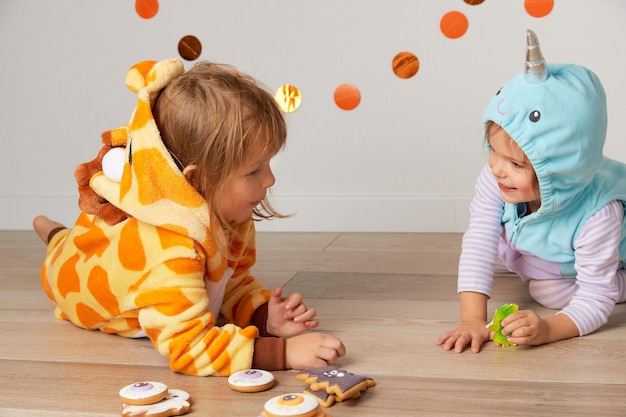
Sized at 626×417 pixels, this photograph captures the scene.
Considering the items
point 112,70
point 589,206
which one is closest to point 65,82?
point 112,70

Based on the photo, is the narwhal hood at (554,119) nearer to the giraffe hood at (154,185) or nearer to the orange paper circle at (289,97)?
the giraffe hood at (154,185)

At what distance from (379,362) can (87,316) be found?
0.47 meters

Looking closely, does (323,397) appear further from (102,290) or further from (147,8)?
(147,8)

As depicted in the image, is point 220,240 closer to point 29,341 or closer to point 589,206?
point 29,341

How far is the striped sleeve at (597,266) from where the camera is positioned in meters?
1.15

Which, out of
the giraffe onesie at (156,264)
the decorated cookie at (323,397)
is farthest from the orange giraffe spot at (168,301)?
the decorated cookie at (323,397)

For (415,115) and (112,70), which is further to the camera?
(112,70)

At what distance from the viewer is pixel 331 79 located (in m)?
1.99

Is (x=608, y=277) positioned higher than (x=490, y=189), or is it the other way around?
(x=490, y=189)

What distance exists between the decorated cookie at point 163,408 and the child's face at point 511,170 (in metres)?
A: 0.55

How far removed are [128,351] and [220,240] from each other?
221 mm

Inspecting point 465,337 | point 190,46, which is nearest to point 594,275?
point 465,337

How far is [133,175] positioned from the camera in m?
1.07

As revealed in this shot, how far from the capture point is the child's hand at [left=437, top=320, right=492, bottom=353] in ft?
3.58
